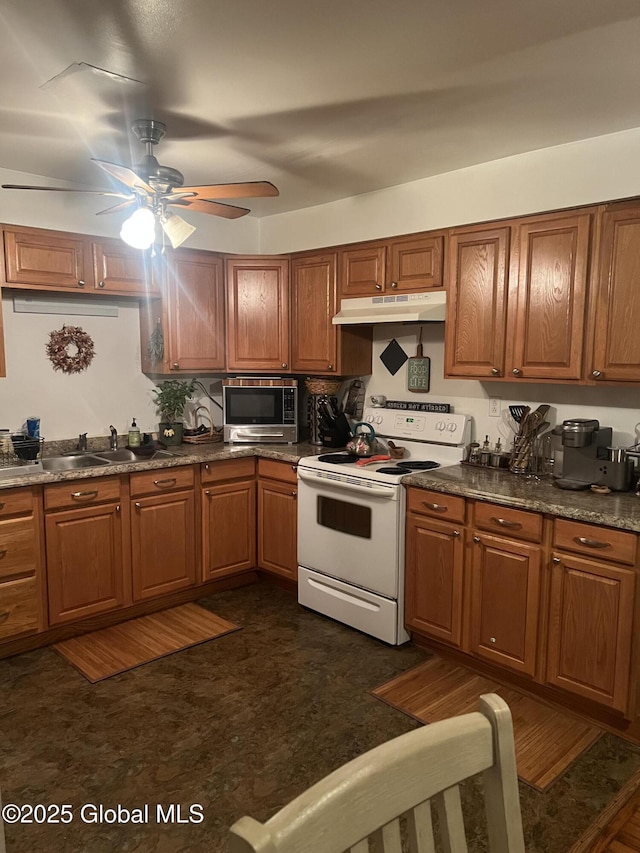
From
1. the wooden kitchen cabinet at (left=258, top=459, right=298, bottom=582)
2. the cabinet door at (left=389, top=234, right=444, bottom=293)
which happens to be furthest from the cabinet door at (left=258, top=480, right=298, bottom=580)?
the cabinet door at (left=389, top=234, right=444, bottom=293)

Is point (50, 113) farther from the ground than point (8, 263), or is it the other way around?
point (50, 113)

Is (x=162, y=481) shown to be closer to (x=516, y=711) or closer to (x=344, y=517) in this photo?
(x=344, y=517)

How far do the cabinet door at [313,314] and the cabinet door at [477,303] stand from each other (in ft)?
2.95

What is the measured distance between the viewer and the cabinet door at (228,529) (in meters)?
3.93

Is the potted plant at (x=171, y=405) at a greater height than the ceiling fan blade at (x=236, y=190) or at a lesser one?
lesser

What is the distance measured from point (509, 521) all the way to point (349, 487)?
0.92 metres

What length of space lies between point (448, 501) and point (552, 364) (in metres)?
0.82

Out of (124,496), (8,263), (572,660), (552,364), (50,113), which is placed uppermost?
(50,113)

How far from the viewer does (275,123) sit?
266cm

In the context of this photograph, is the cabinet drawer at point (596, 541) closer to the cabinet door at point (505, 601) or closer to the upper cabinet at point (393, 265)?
the cabinet door at point (505, 601)

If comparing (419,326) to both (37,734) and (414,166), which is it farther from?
(37,734)

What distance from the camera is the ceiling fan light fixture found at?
8.41 feet

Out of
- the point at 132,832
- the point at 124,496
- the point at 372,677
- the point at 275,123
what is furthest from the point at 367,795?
the point at 124,496

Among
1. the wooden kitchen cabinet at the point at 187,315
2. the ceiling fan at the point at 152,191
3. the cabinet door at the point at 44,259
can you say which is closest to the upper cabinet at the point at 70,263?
the cabinet door at the point at 44,259
